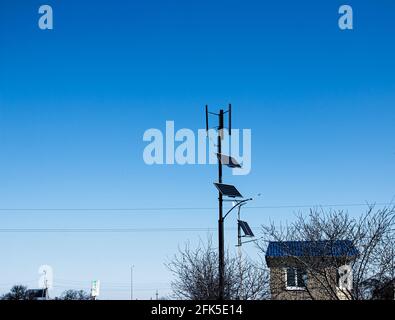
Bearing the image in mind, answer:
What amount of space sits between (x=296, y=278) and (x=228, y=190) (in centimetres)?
380

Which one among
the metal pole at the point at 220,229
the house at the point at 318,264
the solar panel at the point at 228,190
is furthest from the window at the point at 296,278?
the solar panel at the point at 228,190

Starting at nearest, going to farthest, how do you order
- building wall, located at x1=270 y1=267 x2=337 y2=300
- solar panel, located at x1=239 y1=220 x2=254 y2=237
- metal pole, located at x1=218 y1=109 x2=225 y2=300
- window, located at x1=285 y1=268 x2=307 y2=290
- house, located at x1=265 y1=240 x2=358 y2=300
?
house, located at x1=265 y1=240 x2=358 y2=300
building wall, located at x1=270 y1=267 x2=337 y2=300
metal pole, located at x1=218 y1=109 x2=225 y2=300
window, located at x1=285 y1=268 x2=307 y2=290
solar panel, located at x1=239 y1=220 x2=254 y2=237

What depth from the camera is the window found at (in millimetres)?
17719

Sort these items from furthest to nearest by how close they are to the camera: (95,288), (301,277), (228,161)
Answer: (95,288) < (228,161) < (301,277)

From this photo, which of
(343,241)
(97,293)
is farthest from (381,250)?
(97,293)

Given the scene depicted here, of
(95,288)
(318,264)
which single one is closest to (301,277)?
(318,264)

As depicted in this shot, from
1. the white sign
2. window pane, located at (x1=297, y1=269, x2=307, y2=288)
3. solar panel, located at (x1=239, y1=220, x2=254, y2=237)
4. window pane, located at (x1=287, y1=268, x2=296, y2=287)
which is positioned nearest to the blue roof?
window pane, located at (x1=297, y1=269, x2=307, y2=288)

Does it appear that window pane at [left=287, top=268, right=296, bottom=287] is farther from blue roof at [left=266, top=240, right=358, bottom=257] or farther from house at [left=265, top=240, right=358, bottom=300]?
blue roof at [left=266, top=240, right=358, bottom=257]

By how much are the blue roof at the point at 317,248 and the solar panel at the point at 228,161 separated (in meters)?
3.09

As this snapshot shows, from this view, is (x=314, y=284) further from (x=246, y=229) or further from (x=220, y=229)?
(x=246, y=229)

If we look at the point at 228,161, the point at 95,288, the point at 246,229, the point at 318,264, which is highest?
the point at 228,161

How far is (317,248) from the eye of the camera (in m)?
17.8
